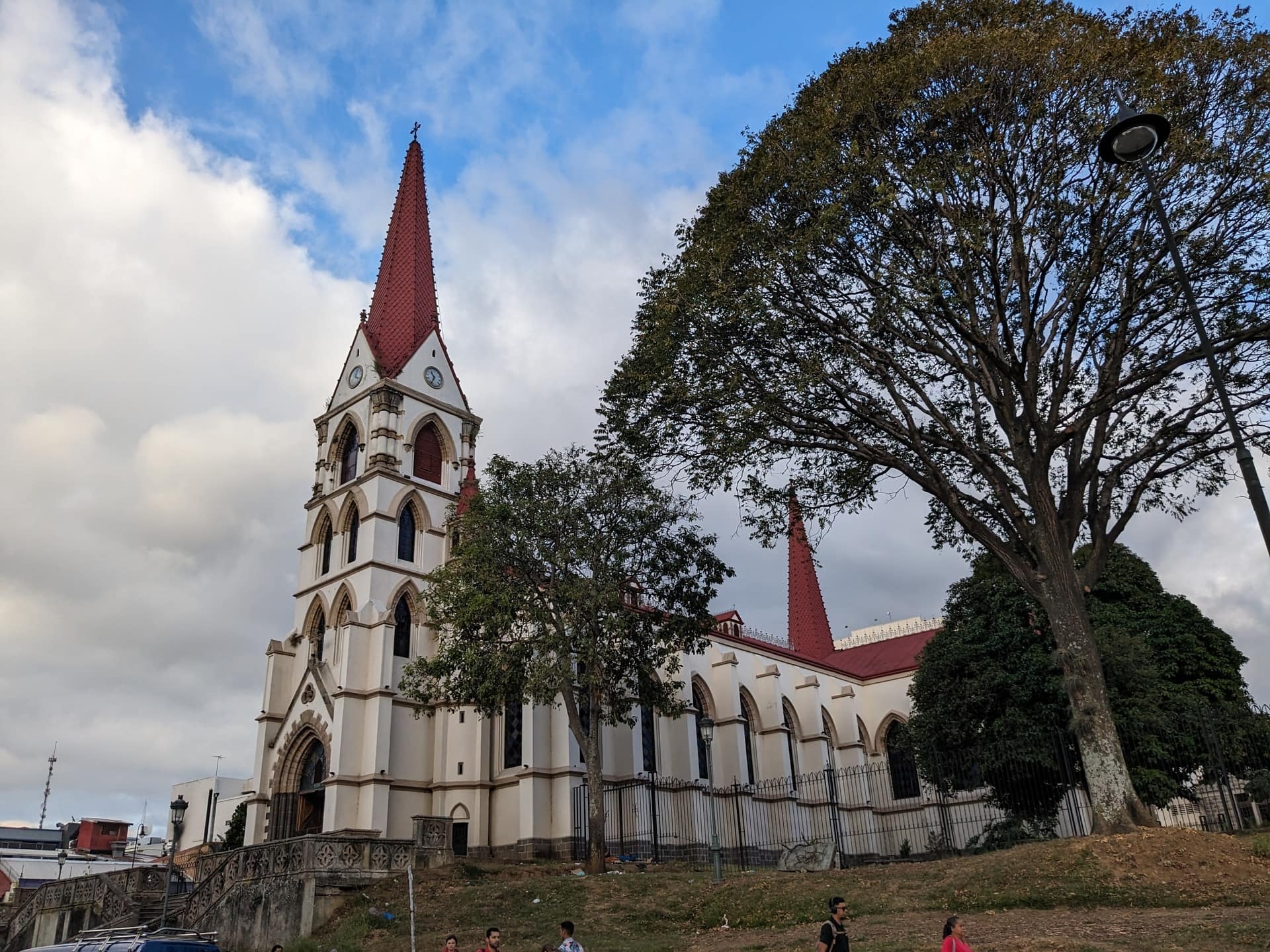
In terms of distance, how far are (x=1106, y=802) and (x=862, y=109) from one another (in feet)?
38.5

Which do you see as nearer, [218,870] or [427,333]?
[218,870]

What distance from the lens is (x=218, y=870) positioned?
20562 mm

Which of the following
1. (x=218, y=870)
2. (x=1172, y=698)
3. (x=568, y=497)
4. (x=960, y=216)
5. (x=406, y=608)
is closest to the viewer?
(x=960, y=216)

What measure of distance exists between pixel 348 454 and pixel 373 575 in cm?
641

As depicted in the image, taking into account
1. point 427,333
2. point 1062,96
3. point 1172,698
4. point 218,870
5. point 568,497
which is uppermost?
point 427,333

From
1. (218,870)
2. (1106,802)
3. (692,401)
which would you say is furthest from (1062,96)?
(218,870)

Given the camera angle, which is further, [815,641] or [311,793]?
[815,641]

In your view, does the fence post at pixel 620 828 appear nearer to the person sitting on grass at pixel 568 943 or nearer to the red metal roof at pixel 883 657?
the person sitting on grass at pixel 568 943

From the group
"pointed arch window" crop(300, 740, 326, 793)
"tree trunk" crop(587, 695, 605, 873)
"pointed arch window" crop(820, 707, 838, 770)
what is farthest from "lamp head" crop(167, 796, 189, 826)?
"pointed arch window" crop(820, 707, 838, 770)

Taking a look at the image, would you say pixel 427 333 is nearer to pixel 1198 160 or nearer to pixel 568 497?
pixel 568 497

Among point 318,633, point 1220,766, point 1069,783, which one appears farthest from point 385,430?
point 1220,766

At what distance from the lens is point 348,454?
35.7 meters

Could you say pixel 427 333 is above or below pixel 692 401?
above

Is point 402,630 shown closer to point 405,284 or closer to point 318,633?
point 318,633
